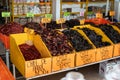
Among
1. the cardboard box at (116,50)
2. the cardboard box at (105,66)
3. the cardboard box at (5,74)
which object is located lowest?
the cardboard box at (105,66)

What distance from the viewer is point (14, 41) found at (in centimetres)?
264

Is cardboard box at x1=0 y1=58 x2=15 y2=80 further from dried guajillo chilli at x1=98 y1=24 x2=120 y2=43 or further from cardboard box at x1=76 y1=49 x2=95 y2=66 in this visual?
dried guajillo chilli at x1=98 y1=24 x2=120 y2=43

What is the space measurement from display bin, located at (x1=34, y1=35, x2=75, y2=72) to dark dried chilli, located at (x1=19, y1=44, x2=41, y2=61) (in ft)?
0.30

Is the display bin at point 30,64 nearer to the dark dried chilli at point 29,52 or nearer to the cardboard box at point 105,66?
the dark dried chilli at point 29,52

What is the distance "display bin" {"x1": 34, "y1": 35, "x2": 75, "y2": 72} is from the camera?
2586mm

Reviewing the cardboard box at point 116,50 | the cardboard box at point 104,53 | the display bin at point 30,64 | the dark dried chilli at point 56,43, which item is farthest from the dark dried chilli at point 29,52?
the cardboard box at point 116,50

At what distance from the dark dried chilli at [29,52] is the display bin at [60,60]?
92mm

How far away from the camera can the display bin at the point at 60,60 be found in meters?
2.59

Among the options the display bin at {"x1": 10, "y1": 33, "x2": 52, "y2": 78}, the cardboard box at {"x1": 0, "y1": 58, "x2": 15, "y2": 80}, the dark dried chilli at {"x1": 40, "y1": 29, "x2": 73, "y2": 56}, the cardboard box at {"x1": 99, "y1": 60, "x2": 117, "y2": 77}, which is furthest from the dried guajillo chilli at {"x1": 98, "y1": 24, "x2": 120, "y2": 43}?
the cardboard box at {"x1": 0, "y1": 58, "x2": 15, "y2": 80}

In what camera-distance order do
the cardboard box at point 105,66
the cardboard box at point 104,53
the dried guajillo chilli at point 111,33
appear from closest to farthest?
the cardboard box at point 104,53 < the dried guajillo chilli at point 111,33 < the cardboard box at point 105,66

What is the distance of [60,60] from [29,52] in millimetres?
429

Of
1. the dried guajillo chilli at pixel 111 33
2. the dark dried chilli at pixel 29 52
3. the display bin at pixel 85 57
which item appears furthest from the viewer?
the dried guajillo chilli at pixel 111 33

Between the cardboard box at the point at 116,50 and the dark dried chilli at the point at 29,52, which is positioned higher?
the dark dried chilli at the point at 29,52

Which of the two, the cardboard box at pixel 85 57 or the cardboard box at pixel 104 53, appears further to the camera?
the cardboard box at pixel 104 53
